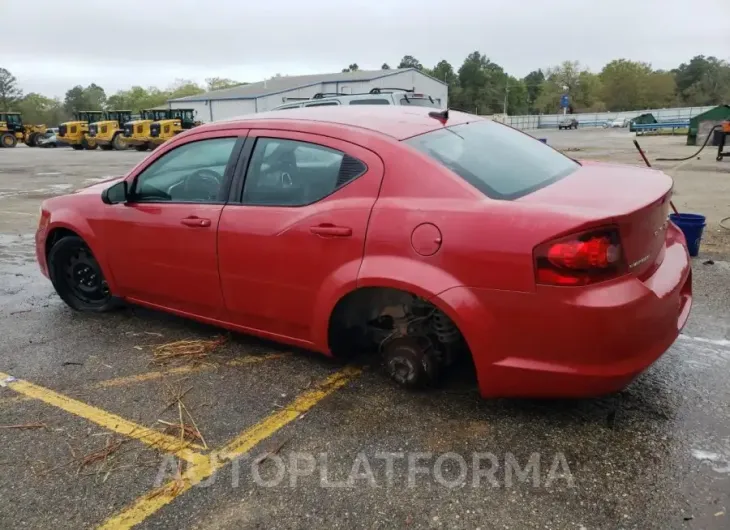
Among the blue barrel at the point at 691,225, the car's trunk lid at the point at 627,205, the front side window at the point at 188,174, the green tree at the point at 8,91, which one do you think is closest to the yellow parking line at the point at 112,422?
the front side window at the point at 188,174

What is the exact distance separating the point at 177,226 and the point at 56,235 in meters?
1.57

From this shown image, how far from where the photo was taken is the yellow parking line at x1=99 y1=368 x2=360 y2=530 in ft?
7.69

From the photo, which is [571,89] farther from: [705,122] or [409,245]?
[409,245]

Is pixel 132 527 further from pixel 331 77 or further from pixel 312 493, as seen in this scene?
pixel 331 77

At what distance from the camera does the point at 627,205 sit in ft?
8.50

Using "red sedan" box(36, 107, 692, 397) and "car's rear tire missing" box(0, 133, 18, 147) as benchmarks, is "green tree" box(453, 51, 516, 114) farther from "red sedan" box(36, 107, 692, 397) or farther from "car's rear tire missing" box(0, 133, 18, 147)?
"red sedan" box(36, 107, 692, 397)

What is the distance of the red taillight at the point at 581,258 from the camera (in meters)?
2.44

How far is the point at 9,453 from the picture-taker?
2803 millimetres

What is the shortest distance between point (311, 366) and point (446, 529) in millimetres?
1603

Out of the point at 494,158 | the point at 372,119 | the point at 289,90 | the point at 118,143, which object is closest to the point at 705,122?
the point at 494,158

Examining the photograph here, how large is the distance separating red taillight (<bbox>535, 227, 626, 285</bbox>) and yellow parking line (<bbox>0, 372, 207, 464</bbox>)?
180 centimetres

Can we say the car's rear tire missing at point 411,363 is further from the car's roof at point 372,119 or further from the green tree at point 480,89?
the green tree at point 480,89

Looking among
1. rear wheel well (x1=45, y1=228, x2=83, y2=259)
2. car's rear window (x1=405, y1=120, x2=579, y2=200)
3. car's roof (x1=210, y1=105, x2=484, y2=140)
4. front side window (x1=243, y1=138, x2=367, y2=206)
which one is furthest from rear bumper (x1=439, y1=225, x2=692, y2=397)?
rear wheel well (x1=45, y1=228, x2=83, y2=259)

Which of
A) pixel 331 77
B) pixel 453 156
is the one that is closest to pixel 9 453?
pixel 453 156
